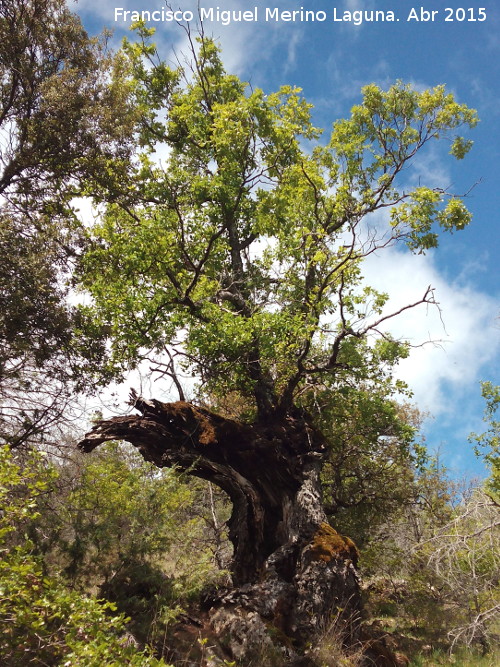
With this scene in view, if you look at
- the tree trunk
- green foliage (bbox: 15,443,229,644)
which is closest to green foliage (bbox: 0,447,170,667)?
green foliage (bbox: 15,443,229,644)

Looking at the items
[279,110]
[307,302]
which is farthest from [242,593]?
[279,110]

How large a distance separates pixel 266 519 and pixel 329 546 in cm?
168

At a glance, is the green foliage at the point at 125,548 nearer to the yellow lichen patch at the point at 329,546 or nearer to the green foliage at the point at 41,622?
the yellow lichen patch at the point at 329,546

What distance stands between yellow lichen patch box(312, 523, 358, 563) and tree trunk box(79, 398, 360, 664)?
2 cm

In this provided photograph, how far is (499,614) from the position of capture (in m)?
8.30

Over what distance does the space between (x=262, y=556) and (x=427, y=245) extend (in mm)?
8444

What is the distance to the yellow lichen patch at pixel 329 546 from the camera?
7.89 metres

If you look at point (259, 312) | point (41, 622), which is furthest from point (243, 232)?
point (41, 622)

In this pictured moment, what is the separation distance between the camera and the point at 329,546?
8016 mm

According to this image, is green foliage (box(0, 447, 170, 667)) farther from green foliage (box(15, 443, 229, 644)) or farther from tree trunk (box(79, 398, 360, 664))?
tree trunk (box(79, 398, 360, 664))

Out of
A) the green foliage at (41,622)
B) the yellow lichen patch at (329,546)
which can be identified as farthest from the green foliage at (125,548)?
the green foliage at (41,622)

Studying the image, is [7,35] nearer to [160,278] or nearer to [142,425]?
[160,278]

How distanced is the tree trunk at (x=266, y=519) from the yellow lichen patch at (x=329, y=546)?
2 centimetres

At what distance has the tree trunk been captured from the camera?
7.36 metres
